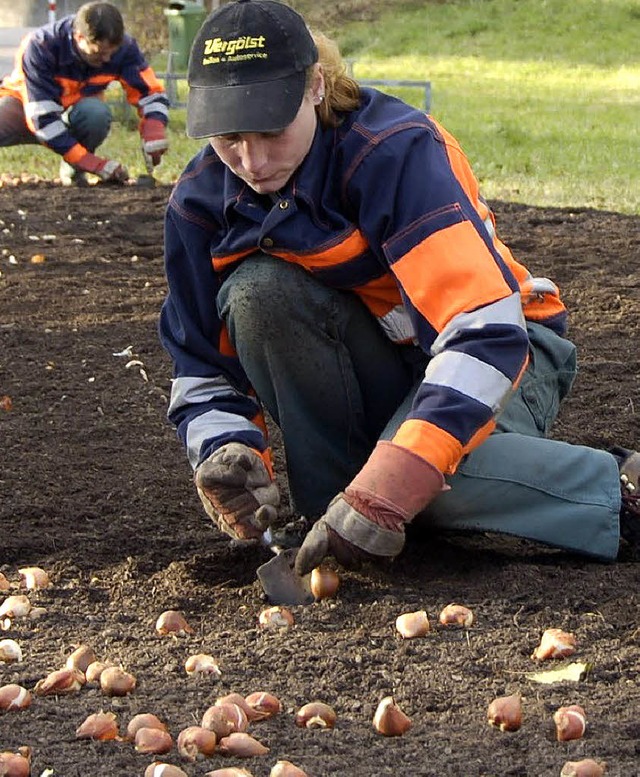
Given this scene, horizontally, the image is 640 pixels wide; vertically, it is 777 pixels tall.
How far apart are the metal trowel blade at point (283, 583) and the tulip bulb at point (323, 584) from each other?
0.03 m

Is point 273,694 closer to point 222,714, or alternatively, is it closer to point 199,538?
point 222,714

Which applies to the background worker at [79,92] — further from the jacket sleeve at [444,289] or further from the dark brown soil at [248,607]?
the jacket sleeve at [444,289]

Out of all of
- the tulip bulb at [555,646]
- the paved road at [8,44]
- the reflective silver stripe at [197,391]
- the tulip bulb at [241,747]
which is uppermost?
the reflective silver stripe at [197,391]

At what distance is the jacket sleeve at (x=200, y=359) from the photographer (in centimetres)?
309

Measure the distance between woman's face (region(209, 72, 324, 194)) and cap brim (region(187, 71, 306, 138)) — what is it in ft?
0.11

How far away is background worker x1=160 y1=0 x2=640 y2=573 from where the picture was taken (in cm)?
264

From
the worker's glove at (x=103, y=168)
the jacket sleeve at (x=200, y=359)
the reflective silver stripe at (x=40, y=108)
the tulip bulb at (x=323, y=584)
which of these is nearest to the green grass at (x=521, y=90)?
the worker's glove at (x=103, y=168)

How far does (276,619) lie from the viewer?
2740mm

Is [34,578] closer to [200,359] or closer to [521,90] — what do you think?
[200,359]

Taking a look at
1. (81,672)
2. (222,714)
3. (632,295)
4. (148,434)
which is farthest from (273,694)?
(632,295)

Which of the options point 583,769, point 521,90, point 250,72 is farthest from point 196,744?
point 521,90

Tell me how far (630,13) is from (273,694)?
63.3ft

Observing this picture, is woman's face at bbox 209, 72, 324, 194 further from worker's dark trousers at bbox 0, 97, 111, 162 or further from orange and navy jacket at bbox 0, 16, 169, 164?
worker's dark trousers at bbox 0, 97, 111, 162

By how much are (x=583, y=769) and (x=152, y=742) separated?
0.73 meters
